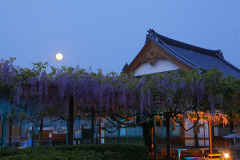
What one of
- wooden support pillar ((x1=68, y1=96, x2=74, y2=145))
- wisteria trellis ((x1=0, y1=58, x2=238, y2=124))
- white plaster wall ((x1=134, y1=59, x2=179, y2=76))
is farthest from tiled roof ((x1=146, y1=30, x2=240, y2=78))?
wooden support pillar ((x1=68, y1=96, x2=74, y2=145))

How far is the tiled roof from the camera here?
57.2 feet

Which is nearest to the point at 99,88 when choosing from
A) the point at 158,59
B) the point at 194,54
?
the point at 158,59

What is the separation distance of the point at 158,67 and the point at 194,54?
5.28 metres

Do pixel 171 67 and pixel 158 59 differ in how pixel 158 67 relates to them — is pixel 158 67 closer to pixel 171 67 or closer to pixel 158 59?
pixel 158 59

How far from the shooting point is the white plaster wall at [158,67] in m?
16.5

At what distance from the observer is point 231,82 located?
365 inches

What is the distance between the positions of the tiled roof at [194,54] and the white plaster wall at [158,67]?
2.17 ft

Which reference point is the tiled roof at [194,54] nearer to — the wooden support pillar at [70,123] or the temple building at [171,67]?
the temple building at [171,67]

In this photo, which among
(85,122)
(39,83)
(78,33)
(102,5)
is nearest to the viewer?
(39,83)

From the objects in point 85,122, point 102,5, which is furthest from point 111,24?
point 85,122

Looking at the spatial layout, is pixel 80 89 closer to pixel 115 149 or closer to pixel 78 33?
pixel 115 149

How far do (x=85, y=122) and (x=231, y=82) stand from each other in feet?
21.7

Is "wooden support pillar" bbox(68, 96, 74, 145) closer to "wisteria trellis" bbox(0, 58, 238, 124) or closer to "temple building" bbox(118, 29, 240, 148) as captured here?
"wisteria trellis" bbox(0, 58, 238, 124)

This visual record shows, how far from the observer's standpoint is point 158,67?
17.0 metres
